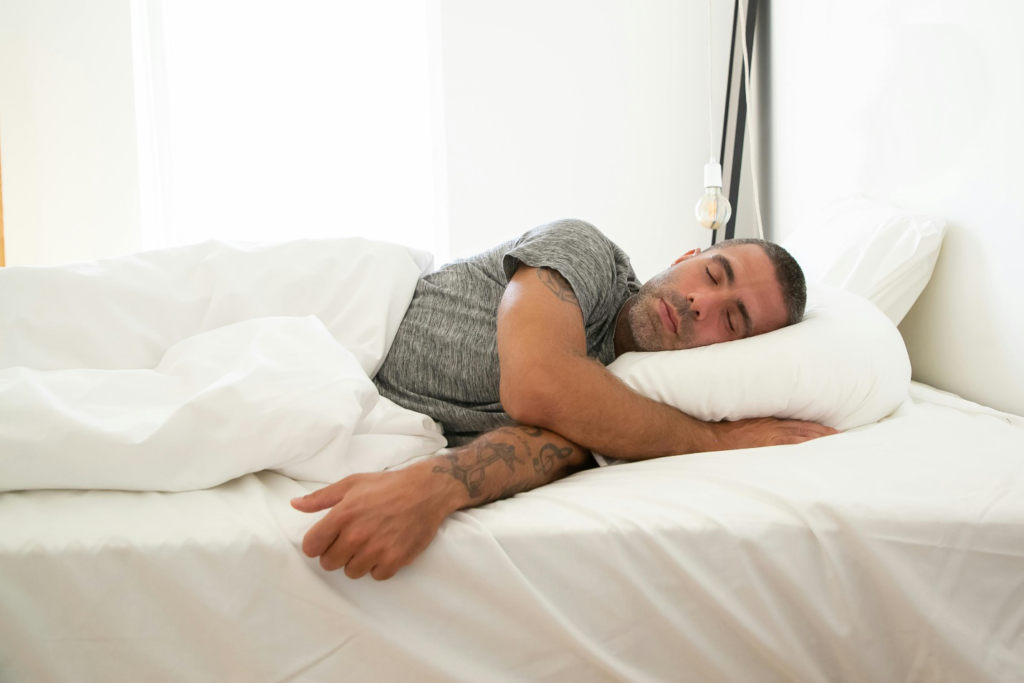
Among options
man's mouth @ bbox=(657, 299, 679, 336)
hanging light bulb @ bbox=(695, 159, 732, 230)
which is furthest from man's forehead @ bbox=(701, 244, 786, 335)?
hanging light bulb @ bbox=(695, 159, 732, 230)

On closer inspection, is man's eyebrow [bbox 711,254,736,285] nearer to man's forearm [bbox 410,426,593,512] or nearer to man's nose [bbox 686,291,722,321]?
man's nose [bbox 686,291,722,321]

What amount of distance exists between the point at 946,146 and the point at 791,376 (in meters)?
0.59

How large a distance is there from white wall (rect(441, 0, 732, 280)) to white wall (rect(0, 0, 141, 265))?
148 centimetres

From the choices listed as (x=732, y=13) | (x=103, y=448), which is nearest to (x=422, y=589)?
(x=103, y=448)

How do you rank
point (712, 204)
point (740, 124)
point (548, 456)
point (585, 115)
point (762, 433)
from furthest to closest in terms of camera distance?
1. point (585, 115)
2. point (740, 124)
3. point (712, 204)
4. point (762, 433)
5. point (548, 456)

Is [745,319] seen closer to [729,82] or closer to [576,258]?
[576,258]

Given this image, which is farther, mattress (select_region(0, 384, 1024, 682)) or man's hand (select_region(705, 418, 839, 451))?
man's hand (select_region(705, 418, 839, 451))

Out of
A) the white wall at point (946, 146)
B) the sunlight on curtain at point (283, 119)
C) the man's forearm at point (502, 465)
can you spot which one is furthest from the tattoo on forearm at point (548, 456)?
the sunlight on curtain at point (283, 119)

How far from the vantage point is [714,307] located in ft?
3.68

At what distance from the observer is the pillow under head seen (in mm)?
1005

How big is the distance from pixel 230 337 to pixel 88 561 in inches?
16.0

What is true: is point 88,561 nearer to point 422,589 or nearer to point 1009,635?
point 422,589

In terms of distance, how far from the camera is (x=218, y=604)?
0.65m

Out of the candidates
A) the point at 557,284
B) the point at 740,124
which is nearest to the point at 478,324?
the point at 557,284
